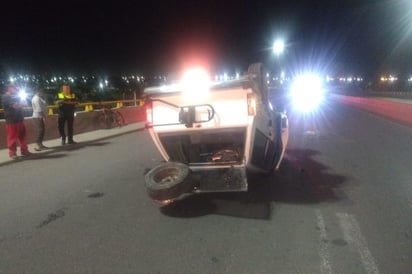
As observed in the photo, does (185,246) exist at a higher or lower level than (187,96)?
lower

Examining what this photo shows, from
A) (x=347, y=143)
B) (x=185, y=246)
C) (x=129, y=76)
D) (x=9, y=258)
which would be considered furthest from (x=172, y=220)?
(x=129, y=76)

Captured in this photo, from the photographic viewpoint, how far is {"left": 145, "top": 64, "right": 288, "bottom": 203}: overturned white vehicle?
21.4 ft

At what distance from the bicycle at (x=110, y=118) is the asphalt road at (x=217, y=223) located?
388 inches

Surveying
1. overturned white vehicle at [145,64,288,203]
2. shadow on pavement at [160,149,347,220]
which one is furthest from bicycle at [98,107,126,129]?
overturned white vehicle at [145,64,288,203]

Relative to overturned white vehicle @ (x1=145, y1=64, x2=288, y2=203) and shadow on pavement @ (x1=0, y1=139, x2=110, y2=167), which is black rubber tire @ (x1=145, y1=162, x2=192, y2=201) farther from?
shadow on pavement @ (x1=0, y1=139, x2=110, y2=167)

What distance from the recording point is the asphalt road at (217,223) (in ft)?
15.0

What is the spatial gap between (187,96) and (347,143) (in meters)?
7.93

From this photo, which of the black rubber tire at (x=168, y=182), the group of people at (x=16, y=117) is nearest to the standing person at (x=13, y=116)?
the group of people at (x=16, y=117)

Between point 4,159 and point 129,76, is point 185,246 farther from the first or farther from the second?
point 129,76

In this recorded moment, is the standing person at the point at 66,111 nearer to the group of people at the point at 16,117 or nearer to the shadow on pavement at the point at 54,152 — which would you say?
the shadow on pavement at the point at 54,152

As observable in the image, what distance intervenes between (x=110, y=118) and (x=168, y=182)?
14.5 m

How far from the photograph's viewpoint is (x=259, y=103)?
6918 millimetres

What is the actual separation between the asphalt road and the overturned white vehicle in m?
0.41

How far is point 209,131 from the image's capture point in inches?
268
